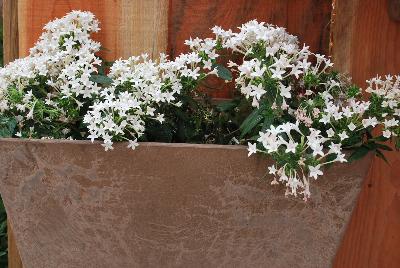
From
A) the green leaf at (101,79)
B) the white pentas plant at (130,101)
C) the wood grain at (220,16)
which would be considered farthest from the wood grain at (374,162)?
the green leaf at (101,79)

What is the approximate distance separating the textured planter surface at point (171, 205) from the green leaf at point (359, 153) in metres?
0.03

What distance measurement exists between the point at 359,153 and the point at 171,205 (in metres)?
0.49

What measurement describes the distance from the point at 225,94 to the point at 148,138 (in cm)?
50

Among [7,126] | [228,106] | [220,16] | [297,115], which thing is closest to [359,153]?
[297,115]

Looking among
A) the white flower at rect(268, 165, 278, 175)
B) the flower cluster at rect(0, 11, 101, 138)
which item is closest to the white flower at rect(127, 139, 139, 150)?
the flower cluster at rect(0, 11, 101, 138)

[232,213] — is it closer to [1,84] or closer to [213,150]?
[213,150]

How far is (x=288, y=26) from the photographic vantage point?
2137mm

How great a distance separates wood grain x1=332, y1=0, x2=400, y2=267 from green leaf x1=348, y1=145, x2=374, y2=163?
0.66m

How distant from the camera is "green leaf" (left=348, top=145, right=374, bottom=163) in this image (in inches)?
59.3

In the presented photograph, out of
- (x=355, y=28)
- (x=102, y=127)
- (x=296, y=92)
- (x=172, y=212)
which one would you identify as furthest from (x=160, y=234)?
(x=355, y=28)

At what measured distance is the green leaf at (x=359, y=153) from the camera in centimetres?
151

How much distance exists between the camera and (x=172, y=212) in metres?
1.57

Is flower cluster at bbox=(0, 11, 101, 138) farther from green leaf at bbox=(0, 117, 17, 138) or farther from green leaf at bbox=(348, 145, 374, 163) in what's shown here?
green leaf at bbox=(348, 145, 374, 163)

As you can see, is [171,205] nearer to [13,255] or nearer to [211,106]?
[211,106]
